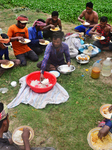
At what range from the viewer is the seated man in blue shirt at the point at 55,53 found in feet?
12.5

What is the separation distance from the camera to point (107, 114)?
103 inches

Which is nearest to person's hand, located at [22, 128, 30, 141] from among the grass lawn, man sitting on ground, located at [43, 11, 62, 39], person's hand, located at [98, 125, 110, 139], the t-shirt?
the grass lawn

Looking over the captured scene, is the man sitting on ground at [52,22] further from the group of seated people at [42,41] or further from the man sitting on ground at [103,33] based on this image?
the man sitting on ground at [103,33]

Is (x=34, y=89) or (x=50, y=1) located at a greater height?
(x=50, y=1)

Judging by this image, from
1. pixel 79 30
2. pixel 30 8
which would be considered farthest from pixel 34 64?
pixel 30 8

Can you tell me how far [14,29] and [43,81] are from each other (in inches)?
84.3

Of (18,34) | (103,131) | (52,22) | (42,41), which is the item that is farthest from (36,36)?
(103,131)

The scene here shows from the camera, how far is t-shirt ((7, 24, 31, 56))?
462 centimetres

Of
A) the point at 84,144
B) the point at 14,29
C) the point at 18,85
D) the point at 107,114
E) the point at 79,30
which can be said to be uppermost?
the point at 14,29

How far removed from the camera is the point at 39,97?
3.65m

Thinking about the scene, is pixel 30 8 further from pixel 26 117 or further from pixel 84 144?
pixel 84 144

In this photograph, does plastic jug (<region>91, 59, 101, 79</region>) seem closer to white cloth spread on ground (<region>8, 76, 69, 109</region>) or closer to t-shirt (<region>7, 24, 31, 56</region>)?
white cloth spread on ground (<region>8, 76, 69, 109</region>)

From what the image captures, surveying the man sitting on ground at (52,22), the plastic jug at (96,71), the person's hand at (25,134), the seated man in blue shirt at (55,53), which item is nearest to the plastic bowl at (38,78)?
the seated man in blue shirt at (55,53)

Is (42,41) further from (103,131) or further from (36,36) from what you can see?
(103,131)
